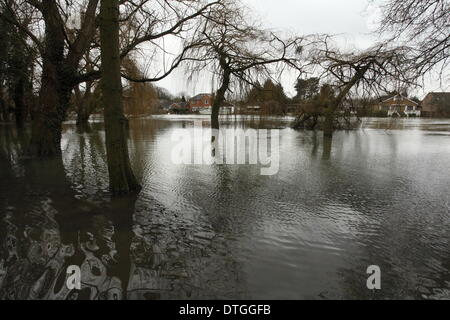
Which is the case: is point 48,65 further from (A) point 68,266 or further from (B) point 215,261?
(B) point 215,261

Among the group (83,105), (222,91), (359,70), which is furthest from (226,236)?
(83,105)

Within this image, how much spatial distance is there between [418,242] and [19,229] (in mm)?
4916

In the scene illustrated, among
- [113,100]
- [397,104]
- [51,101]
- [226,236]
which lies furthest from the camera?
[397,104]

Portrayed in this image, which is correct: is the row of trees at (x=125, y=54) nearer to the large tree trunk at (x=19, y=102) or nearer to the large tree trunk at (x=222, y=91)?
the large tree trunk at (x=222, y=91)

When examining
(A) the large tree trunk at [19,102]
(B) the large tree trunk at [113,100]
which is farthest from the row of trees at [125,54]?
(A) the large tree trunk at [19,102]

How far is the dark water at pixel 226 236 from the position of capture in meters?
2.56

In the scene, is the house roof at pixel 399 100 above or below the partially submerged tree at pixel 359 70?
below

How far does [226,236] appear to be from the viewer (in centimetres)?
Result: 354

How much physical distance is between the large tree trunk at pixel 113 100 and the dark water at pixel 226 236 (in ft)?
1.34

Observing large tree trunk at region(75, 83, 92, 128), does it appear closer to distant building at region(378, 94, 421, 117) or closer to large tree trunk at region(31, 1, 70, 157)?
large tree trunk at region(31, 1, 70, 157)

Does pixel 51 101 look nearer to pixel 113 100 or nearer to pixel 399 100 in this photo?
pixel 113 100

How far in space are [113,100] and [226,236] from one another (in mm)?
3012
